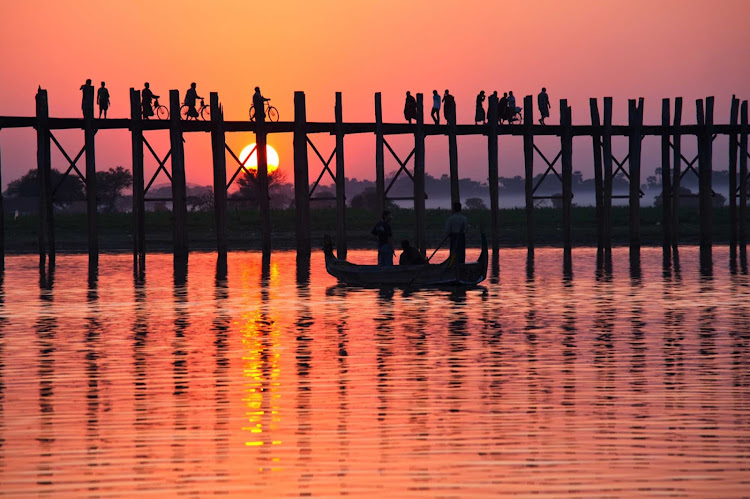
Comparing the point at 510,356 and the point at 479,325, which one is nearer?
the point at 510,356

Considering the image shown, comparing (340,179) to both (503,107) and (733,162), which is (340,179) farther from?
(733,162)

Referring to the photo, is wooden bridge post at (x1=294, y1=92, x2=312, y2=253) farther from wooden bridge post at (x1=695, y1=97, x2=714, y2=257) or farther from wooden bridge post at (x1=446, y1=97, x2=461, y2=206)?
wooden bridge post at (x1=695, y1=97, x2=714, y2=257)

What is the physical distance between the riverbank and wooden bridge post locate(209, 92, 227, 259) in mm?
12697

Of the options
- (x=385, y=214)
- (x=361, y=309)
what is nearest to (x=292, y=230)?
(x=385, y=214)

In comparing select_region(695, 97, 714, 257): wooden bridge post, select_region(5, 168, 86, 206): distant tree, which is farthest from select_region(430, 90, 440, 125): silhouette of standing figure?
select_region(5, 168, 86, 206): distant tree

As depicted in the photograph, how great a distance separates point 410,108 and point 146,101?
778 centimetres

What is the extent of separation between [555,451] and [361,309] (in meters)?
12.5

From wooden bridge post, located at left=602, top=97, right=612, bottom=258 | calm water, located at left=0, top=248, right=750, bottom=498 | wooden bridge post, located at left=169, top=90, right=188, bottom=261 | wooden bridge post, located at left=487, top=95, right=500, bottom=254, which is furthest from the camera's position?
wooden bridge post, located at left=602, top=97, right=612, bottom=258

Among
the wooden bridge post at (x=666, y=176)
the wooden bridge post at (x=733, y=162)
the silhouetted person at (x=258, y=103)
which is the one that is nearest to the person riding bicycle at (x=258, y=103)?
the silhouetted person at (x=258, y=103)

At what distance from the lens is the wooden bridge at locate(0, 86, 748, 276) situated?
3594 centimetres

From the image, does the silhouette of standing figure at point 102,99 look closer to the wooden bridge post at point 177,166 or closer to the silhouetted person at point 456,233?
the wooden bridge post at point 177,166

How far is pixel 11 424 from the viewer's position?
34.3ft

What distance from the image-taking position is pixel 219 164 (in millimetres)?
36594

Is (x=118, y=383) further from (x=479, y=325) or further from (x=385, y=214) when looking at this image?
(x=385, y=214)
